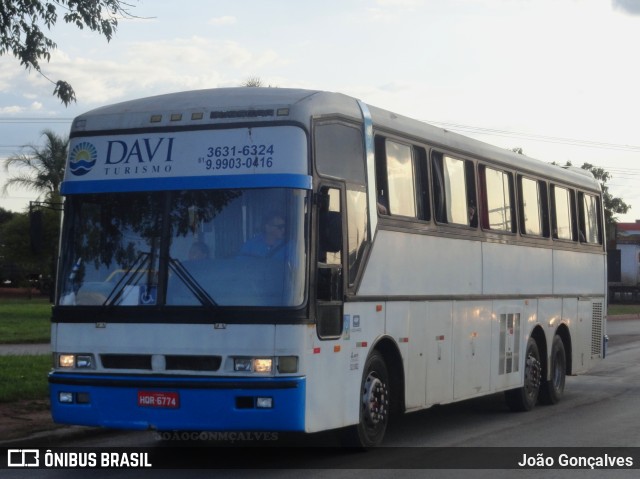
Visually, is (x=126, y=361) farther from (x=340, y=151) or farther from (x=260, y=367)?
(x=340, y=151)

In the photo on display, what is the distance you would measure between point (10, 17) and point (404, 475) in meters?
7.37

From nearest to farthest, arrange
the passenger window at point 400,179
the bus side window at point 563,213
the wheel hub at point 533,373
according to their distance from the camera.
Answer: the passenger window at point 400,179 → the wheel hub at point 533,373 → the bus side window at point 563,213

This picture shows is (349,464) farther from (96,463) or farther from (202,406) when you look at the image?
(96,463)

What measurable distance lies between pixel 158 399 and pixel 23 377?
748cm

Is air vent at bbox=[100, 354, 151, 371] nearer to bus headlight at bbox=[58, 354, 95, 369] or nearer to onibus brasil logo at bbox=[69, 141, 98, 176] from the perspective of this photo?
bus headlight at bbox=[58, 354, 95, 369]

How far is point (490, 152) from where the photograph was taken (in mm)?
15492

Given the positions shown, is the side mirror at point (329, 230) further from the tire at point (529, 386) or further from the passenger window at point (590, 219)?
the passenger window at point (590, 219)

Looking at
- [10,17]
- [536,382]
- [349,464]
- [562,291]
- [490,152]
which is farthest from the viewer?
[562,291]

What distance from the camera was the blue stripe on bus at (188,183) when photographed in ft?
33.4

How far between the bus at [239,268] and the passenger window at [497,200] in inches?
103

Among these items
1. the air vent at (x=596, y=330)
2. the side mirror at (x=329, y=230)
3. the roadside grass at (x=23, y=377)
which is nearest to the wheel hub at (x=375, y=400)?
the side mirror at (x=329, y=230)

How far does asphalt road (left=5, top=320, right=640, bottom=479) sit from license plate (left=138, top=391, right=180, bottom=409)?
643mm

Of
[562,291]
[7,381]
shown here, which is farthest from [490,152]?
[7,381]

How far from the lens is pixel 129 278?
10.4 m
